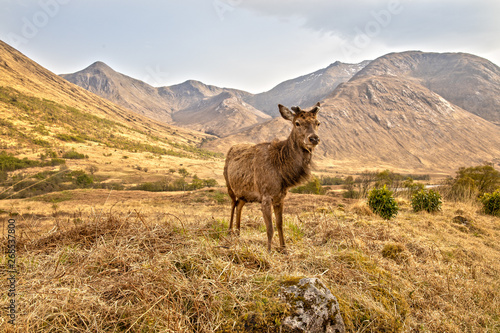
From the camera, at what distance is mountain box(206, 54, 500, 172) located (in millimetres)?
102375

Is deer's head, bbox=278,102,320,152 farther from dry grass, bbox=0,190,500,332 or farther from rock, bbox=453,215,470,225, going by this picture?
rock, bbox=453,215,470,225

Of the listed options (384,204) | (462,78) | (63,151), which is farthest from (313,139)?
(462,78)

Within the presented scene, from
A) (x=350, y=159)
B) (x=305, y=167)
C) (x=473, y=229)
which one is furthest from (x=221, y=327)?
(x=350, y=159)

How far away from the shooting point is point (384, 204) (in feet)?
34.2

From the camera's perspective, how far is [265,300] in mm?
2521

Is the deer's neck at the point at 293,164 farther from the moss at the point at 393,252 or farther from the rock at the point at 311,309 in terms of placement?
the moss at the point at 393,252

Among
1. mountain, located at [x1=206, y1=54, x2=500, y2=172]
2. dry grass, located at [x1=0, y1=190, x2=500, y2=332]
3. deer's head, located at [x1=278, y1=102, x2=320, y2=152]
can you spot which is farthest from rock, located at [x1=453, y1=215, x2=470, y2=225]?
mountain, located at [x1=206, y1=54, x2=500, y2=172]

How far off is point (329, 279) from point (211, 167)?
2550 inches

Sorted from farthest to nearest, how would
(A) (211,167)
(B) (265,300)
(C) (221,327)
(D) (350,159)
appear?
(D) (350,159) < (A) (211,167) < (B) (265,300) < (C) (221,327)

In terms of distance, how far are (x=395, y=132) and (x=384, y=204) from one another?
127 meters

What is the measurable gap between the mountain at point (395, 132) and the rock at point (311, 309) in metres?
100

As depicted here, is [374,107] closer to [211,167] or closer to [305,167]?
[211,167]

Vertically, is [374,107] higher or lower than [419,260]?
higher

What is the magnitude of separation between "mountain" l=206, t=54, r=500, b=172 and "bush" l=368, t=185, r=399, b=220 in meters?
90.9
